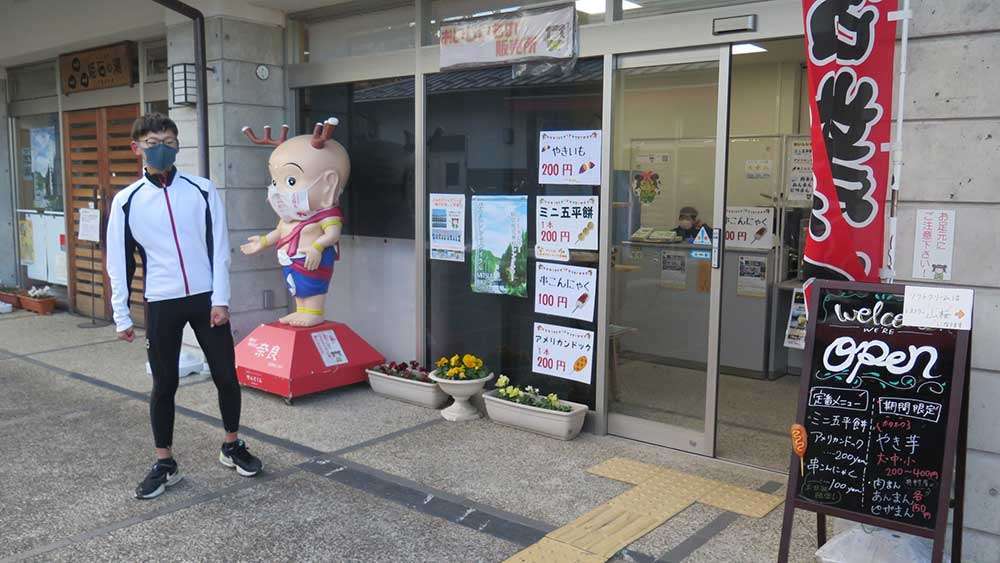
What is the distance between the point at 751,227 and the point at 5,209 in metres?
8.85

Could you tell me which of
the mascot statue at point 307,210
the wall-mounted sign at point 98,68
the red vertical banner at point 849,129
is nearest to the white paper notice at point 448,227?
the mascot statue at point 307,210

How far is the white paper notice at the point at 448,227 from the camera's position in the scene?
18.6 ft

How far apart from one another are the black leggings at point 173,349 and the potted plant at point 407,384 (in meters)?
1.58

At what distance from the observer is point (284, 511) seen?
3.89m

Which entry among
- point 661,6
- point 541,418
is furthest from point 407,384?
point 661,6

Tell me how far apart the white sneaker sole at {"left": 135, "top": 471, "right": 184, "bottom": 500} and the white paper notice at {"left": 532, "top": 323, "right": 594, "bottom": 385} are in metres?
2.25

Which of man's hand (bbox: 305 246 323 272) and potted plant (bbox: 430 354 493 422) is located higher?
man's hand (bbox: 305 246 323 272)

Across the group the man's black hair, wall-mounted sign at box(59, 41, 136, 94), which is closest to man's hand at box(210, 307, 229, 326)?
the man's black hair

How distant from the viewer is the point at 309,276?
5781 millimetres

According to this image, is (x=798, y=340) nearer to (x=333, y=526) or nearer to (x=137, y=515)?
(x=333, y=526)

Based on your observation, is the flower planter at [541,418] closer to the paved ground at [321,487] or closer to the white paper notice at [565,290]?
the paved ground at [321,487]

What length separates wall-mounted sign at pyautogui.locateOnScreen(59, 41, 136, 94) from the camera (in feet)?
26.2

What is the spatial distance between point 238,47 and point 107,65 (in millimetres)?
2703

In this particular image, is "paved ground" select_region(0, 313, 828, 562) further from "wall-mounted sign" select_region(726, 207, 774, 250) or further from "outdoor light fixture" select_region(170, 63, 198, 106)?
"wall-mounted sign" select_region(726, 207, 774, 250)
